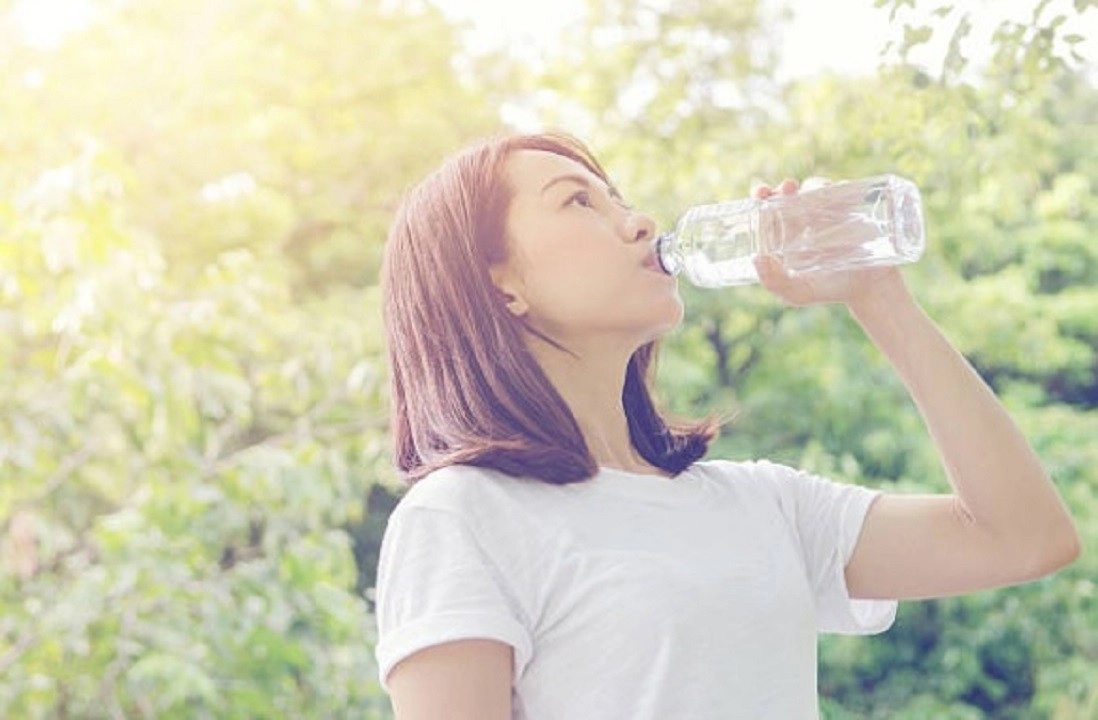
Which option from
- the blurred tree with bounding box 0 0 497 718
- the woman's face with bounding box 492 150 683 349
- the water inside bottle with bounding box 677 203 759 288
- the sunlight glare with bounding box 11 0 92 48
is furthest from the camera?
the sunlight glare with bounding box 11 0 92 48

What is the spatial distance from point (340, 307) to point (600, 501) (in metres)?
2.94

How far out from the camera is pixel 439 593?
849 millimetres

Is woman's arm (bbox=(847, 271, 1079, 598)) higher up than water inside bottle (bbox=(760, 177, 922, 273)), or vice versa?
water inside bottle (bbox=(760, 177, 922, 273))

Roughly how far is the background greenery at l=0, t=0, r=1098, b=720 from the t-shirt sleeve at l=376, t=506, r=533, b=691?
2.45ft

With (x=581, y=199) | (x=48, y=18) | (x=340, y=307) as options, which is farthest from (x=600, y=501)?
(x=48, y=18)

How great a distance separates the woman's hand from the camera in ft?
3.14

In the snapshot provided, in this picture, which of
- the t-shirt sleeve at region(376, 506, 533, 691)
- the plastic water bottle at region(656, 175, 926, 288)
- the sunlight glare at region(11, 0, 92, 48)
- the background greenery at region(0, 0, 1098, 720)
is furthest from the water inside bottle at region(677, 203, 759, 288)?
the sunlight glare at region(11, 0, 92, 48)

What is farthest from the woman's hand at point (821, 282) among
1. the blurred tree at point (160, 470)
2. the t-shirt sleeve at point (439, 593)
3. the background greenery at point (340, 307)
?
the blurred tree at point (160, 470)

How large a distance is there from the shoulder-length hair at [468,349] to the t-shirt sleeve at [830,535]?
6 cm

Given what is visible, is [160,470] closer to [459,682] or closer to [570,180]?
[570,180]

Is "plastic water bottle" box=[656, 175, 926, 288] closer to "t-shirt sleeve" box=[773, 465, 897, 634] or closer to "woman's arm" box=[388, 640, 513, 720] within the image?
"t-shirt sleeve" box=[773, 465, 897, 634]

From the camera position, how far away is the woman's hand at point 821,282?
3.14 feet

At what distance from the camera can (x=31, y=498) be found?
252cm

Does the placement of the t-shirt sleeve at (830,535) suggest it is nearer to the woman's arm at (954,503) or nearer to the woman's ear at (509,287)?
the woman's arm at (954,503)
